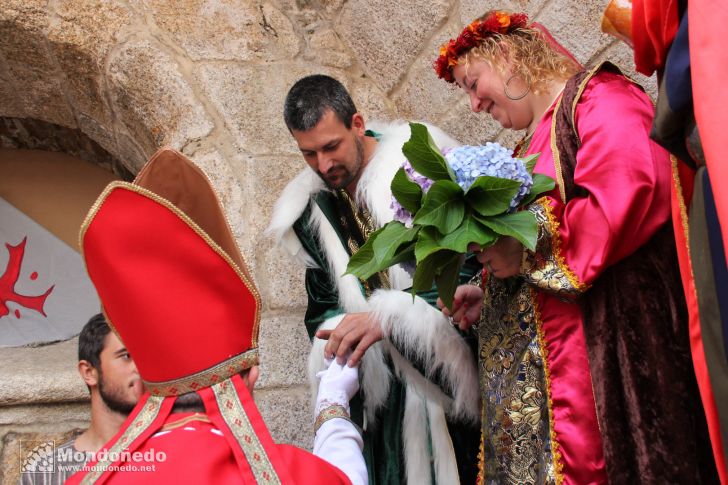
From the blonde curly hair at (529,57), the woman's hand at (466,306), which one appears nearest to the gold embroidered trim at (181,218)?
the woman's hand at (466,306)

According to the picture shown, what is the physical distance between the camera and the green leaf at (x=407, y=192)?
178cm

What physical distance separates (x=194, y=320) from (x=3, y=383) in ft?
5.83

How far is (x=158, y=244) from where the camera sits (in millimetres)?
1633

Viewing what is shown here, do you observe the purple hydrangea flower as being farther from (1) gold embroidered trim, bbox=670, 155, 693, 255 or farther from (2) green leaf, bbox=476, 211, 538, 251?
(1) gold embroidered trim, bbox=670, 155, 693, 255

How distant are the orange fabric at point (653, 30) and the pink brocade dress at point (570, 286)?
22 cm

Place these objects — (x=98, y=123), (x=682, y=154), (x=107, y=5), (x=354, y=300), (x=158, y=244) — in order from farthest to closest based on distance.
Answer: (x=98, y=123) < (x=107, y=5) < (x=354, y=300) < (x=158, y=244) < (x=682, y=154)

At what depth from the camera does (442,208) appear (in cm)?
171

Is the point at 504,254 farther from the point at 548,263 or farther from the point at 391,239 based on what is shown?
the point at 391,239

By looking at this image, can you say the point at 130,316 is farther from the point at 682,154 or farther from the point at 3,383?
the point at 3,383

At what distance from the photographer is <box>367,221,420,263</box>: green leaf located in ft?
5.79

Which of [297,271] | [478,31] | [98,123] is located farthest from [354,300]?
[98,123]

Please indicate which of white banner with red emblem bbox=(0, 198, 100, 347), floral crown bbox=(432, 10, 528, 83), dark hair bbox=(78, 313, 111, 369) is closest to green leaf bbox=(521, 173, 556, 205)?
floral crown bbox=(432, 10, 528, 83)

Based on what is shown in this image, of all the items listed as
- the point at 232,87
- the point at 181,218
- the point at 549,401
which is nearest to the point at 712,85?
the point at 549,401

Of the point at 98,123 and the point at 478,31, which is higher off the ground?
the point at 478,31
